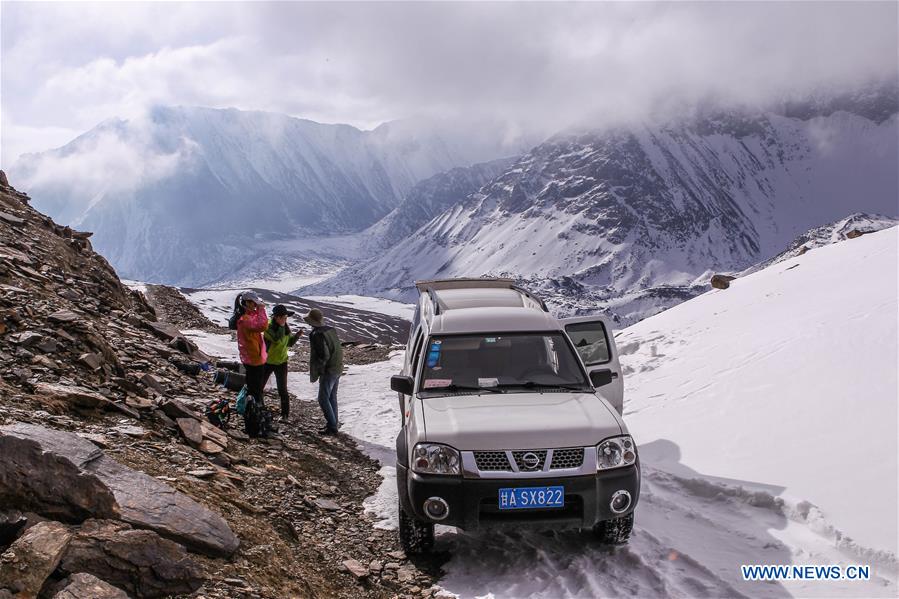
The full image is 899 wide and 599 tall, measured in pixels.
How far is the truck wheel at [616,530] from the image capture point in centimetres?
585

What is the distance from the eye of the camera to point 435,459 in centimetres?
552

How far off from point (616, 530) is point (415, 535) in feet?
6.12

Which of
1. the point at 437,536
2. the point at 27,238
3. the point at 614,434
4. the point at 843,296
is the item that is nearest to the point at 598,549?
the point at 614,434

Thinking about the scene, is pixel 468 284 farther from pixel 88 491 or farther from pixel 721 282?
pixel 721 282

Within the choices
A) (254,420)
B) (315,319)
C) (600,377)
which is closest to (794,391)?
(600,377)

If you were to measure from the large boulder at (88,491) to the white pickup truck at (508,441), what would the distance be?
1713 millimetres

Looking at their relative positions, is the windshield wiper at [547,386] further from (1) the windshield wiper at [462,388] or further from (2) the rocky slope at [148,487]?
(2) the rocky slope at [148,487]

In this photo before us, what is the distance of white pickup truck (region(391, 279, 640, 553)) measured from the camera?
5.36m

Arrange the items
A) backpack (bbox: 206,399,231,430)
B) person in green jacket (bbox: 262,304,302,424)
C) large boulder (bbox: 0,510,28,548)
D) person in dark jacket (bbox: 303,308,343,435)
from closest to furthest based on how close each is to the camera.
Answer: large boulder (bbox: 0,510,28,548) → backpack (bbox: 206,399,231,430) → person in green jacket (bbox: 262,304,302,424) → person in dark jacket (bbox: 303,308,343,435)

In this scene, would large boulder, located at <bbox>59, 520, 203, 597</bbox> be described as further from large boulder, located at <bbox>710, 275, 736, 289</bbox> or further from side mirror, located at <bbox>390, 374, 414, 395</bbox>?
large boulder, located at <bbox>710, 275, 736, 289</bbox>

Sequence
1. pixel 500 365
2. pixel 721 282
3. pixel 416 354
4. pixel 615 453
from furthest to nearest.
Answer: pixel 721 282 → pixel 416 354 → pixel 500 365 → pixel 615 453

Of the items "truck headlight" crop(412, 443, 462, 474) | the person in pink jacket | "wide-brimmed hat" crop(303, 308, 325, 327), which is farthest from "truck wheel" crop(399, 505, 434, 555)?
"wide-brimmed hat" crop(303, 308, 325, 327)

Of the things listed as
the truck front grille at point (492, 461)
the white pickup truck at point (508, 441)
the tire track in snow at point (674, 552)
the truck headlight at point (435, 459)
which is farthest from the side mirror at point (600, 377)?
the truck headlight at point (435, 459)

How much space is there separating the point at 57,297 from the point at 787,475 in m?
12.7
